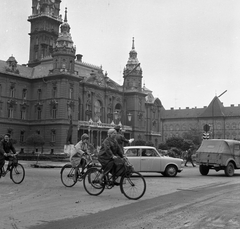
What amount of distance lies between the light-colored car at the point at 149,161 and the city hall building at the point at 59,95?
32516 millimetres

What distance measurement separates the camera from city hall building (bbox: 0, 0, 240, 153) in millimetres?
63906

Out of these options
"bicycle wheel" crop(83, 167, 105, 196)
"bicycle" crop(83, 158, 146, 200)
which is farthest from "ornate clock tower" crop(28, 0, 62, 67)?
"bicycle" crop(83, 158, 146, 200)

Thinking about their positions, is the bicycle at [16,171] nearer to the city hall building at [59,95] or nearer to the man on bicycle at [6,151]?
the man on bicycle at [6,151]

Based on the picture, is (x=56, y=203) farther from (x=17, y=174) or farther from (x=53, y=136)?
(x=53, y=136)

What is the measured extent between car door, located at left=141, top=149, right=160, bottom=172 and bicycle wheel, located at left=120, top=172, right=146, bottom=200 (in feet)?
27.9

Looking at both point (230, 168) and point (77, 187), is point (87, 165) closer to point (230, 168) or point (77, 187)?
point (77, 187)

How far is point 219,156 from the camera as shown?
67.3 feet

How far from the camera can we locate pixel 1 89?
6344cm

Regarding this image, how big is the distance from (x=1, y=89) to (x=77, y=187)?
54.0 meters

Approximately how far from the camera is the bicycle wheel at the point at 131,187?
1027cm

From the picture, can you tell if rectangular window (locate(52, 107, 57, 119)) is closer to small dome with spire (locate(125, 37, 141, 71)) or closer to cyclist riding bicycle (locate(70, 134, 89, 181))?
small dome with spire (locate(125, 37, 141, 71))

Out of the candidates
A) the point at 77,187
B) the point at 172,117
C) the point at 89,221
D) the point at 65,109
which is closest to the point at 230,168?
the point at 77,187

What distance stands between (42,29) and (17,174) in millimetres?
68877

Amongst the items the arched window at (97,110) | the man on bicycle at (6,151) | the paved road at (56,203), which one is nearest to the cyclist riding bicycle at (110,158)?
the paved road at (56,203)
